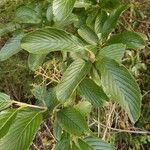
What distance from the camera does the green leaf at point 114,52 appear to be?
830 millimetres

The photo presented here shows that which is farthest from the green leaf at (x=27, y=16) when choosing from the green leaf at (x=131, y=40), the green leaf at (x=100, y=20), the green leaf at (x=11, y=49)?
the green leaf at (x=131, y=40)

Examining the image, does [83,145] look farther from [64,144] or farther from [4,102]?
[4,102]

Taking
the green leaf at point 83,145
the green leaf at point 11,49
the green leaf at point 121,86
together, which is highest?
the green leaf at point 121,86

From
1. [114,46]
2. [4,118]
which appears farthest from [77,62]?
[4,118]

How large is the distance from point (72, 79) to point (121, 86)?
4.2 inches

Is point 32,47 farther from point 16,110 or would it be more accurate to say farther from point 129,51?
point 129,51

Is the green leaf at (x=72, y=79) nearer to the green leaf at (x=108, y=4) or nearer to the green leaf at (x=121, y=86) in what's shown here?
the green leaf at (x=121, y=86)

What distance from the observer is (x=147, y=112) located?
2246 millimetres

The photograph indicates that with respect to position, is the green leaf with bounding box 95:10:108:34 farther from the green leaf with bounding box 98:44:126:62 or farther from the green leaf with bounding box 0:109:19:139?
the green leaf with bounding box 0:109:19:139

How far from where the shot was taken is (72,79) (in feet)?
2.58

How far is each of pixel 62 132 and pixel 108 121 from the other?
1102 mm

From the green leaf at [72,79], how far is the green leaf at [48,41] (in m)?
0.04

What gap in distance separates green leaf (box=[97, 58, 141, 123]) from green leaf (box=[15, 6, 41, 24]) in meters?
0.39

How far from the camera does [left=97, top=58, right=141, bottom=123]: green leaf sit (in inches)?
29.0
